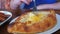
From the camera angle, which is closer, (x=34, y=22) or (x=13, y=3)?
(x=34, y=22)

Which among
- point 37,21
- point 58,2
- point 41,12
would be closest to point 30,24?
point 37,21

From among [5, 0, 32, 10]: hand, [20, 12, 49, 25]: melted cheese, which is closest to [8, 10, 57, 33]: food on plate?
[20, 12, 49, 25]: melted cheese

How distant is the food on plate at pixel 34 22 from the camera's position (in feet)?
2.59

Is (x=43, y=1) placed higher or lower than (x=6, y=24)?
higher

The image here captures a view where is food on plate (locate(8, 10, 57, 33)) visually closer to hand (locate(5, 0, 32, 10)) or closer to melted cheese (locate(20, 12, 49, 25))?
melted cheese (locate(20, 12, 49, 25))

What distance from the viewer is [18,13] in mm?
940

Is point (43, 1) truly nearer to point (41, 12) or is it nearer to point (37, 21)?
point (41, 12)

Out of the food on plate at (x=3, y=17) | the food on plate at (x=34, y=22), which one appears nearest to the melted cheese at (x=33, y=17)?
the food on plate at (x=34, y=22)

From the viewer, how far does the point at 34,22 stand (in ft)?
2.71

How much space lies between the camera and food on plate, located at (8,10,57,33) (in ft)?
2.59

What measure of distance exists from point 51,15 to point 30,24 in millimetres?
154

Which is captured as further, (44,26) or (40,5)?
(40,5)

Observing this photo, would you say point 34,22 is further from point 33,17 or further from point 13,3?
point 13,3

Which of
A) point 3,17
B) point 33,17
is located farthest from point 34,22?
point 3,17
